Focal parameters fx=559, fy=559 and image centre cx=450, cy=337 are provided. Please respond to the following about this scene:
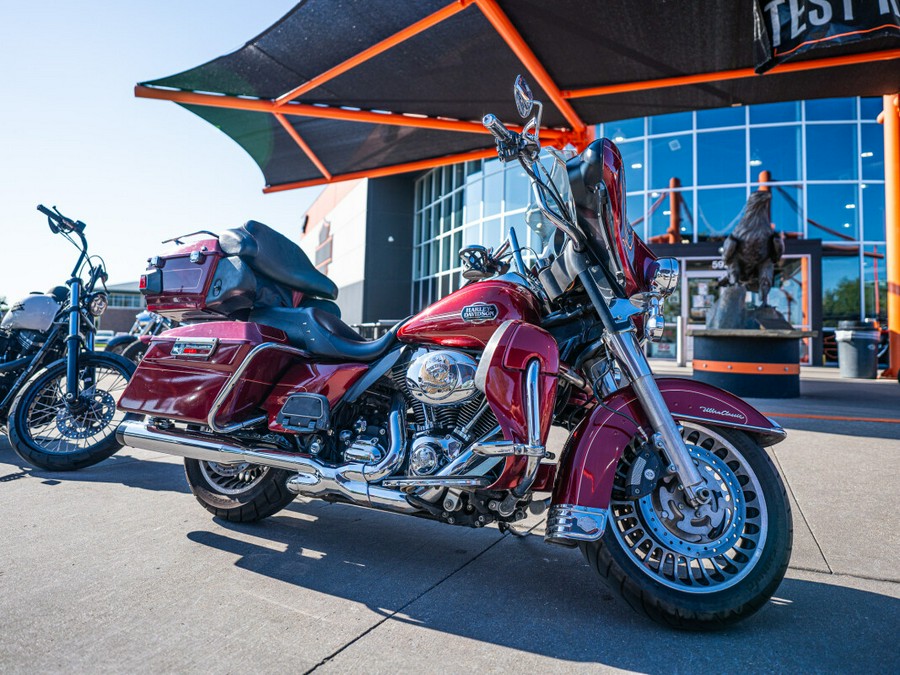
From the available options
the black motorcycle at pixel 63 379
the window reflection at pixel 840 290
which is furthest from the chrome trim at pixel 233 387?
the window reflection at pixel 840 290

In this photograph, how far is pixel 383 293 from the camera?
25.4 metres

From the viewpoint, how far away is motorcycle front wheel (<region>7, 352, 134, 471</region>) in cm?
401

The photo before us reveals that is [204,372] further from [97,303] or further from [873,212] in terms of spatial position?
[873,212]

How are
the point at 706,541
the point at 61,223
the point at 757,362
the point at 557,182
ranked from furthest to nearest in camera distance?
the point at 757,362, the point at 61,223, the point at 557,182, the point at 706,541

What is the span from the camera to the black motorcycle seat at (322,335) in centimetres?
252

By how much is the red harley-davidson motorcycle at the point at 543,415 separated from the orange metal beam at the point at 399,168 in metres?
7.38

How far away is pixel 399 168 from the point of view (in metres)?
10.1

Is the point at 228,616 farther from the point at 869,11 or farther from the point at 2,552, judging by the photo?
the point at 869,11

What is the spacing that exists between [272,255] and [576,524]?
1992mm

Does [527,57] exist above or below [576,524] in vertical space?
above

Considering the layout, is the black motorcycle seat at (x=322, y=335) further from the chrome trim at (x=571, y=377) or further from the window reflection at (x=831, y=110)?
the window reflection at (x=831, y=110)

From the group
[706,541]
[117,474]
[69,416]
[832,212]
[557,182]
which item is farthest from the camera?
[832,212]

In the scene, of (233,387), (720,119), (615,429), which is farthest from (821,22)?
(720,119)

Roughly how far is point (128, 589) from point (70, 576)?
0.31 metres
